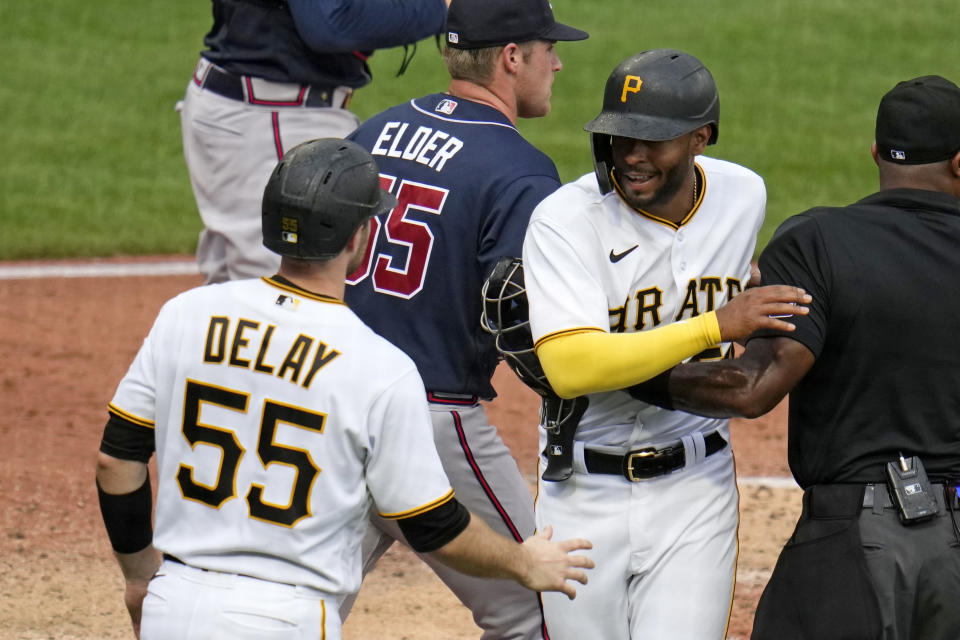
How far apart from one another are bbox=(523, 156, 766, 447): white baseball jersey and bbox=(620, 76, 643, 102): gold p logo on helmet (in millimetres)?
248

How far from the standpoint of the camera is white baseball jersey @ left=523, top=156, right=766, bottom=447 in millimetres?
3535

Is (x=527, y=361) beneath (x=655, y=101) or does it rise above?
beneath

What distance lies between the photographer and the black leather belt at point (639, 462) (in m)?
3.67

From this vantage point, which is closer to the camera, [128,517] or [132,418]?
[132,418]

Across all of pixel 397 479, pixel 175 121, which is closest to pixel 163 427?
pixel 397 479

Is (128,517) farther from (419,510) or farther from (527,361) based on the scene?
(527,361)

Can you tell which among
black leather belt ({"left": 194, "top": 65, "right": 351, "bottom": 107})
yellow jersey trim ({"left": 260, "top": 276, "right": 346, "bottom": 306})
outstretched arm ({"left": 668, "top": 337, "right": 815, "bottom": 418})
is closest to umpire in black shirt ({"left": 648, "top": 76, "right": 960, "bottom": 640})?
outstretched arm ({"left": 668, "top": 337, "right": 815, "bottom": 418})

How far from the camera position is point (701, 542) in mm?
3666

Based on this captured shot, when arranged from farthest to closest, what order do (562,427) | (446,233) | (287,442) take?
(446,233) → (562,427) → (287,442)

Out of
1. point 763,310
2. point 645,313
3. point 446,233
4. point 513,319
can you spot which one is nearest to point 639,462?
point 645,313

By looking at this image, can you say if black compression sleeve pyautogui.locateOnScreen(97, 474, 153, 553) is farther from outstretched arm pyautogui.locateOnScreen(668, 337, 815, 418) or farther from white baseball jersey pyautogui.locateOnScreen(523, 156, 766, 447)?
outstretched arm pyautogui.locateOnScreen(668, 337, 815, 418)

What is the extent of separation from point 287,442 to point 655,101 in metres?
1.22

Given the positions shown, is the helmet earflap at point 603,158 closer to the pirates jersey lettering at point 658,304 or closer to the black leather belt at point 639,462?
the pirates jersey lettering at point 658,304

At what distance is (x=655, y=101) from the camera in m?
3.57
